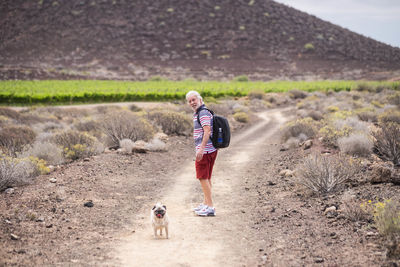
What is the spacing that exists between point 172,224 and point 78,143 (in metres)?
6.93

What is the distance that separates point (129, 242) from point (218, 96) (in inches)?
1436

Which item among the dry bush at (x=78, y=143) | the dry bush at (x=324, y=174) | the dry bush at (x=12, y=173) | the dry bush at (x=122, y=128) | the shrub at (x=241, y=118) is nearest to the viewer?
the dry bush at (x=324, y=174)

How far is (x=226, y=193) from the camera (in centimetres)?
967

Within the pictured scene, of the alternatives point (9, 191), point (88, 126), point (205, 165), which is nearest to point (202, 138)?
point (205, 165)

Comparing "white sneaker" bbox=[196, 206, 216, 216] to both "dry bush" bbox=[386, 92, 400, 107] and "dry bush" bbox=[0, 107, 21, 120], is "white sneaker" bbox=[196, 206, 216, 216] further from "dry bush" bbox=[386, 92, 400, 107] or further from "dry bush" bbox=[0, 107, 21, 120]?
"dry bush" bbox=[386, 92, 400, 107]

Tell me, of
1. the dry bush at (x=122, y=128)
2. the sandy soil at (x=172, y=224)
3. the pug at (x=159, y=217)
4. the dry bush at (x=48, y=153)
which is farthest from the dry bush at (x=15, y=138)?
the pug at (x=159, y=217)

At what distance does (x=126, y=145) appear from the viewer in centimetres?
1374

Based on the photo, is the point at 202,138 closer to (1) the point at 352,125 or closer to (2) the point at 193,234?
(2) the point at 193,234

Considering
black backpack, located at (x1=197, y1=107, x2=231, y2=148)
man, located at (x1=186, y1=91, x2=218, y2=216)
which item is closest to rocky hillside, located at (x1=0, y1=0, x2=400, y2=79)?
man, located at (x1=186, y1=91, x2=218, y2=216)

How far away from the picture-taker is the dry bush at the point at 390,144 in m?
10.0

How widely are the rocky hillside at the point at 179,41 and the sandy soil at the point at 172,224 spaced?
5595 cm

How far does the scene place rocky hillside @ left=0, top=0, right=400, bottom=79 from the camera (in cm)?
7432

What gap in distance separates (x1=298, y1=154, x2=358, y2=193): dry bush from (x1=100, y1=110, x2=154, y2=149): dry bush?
8.00m

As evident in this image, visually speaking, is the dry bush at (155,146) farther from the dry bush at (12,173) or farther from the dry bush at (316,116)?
the dry bush at (316,116)
